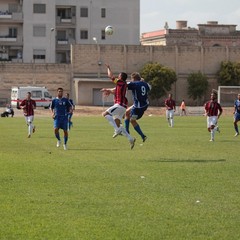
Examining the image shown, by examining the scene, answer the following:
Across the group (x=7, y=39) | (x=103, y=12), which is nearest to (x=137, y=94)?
(x=7, y=39)

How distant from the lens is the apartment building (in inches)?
4058

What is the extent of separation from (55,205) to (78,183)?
3049 millimetres

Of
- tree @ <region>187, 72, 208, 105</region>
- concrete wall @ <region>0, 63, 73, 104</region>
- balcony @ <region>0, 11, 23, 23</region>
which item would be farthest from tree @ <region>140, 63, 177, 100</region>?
balcony @ <region>0, 11, 23, 23</region>

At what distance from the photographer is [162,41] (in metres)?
126

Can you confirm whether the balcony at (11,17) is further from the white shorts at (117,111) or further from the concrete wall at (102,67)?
the white shorts at (117,111)

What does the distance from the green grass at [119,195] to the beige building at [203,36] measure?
9923 centimetres

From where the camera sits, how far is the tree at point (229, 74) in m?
96.8

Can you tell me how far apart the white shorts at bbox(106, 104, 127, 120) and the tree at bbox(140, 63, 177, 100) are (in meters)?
70.0

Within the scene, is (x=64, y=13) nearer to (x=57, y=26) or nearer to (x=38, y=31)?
(x=57, y=26)

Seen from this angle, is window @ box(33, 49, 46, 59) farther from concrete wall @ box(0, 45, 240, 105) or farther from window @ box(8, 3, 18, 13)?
concrete wall @ box(0, 45, 240, 105)

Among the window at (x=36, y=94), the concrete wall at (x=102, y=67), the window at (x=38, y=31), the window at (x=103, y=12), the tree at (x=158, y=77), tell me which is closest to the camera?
the window at (x=36, y=94)

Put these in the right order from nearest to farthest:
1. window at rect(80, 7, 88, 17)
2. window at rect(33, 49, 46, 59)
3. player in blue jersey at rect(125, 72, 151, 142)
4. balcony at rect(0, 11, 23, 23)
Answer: player in blue jersey at rect(125, 72, 151, 142)
balcony at rect(0, 11, 23, 23)
window at rect(33, 49, 46, 59)
window at rect(80, 7, 88, 17)

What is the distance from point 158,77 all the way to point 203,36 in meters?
32.0

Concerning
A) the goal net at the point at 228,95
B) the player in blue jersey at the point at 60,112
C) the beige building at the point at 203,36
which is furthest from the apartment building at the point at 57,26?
the player in blue jersey at the point at 60,112
